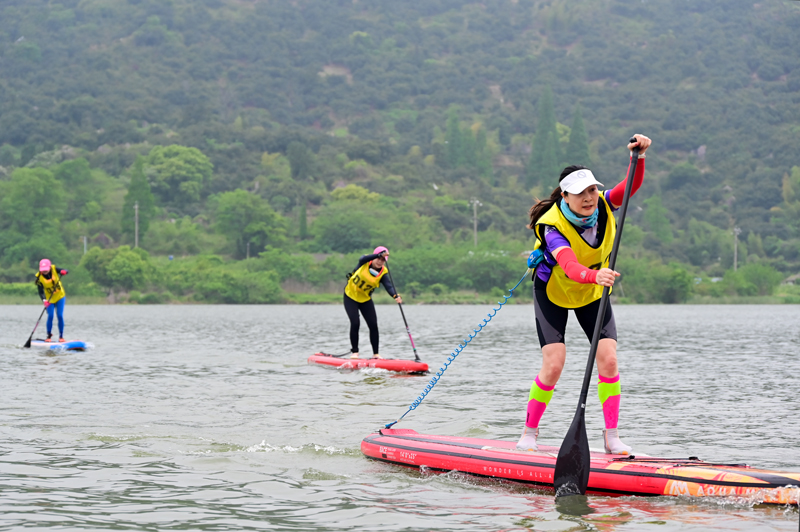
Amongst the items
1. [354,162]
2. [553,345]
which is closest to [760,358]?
[553,345]

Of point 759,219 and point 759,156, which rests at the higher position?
point 759,156

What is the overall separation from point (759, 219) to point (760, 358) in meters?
149

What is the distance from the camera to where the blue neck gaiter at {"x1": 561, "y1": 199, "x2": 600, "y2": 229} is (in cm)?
831

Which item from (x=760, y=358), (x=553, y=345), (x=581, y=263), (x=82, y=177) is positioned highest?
(x=82, y=177)

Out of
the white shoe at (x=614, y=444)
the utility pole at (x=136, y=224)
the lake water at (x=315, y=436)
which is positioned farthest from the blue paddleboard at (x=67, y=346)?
the utility pole at (x=136, y=224)

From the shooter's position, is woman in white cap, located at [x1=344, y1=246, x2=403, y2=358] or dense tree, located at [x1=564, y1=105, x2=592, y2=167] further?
dense tree, located at [x1=564, y1=105, x2=592, y2=167]

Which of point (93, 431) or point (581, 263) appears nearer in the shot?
point (581, 263)

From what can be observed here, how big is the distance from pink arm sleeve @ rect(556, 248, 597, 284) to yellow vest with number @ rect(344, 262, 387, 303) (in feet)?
36.5

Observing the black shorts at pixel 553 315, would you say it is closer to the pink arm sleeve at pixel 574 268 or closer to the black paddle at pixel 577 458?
the black paddle at pixel 577 458

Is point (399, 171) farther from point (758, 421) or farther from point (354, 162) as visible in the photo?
point (758, 421)

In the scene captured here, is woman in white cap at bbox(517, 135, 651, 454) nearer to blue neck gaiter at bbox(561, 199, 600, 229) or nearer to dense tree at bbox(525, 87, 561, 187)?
blue neck gaiter at bbox(561, 199, 600, 229)

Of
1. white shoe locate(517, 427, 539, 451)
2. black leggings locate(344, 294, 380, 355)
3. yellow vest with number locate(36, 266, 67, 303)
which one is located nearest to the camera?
white shoe locate(517, 427, 539, 451)

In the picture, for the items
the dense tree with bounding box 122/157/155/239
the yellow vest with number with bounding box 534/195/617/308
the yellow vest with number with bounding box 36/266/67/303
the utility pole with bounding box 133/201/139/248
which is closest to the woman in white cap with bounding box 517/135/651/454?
the yellow vest with number with bounding box 534/195/617/308

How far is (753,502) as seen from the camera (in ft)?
25.0
